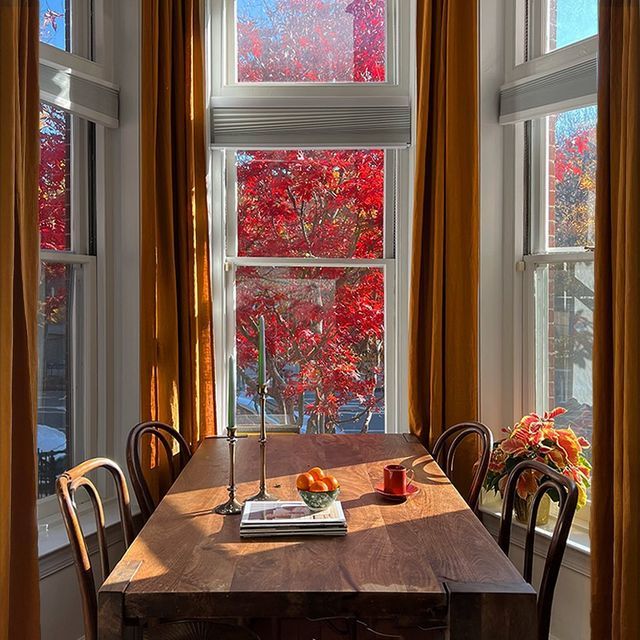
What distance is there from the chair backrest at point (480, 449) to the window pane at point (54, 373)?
4.85 feet

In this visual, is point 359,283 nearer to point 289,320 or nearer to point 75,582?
point 289,320

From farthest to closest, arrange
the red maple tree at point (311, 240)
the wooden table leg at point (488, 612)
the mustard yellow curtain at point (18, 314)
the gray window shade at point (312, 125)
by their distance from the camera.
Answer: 1. the red maple tree at point (311, 240)
2. the gray window shade at point (312, 125)
3. the mustard yellow curtain at point (18, 314)
4. the wooden table leg at point (488, 612)

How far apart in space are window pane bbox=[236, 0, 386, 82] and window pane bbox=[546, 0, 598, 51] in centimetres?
73

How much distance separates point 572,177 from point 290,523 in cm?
179

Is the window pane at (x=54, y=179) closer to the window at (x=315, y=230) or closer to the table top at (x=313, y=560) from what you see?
the window at (x=315, y=230)

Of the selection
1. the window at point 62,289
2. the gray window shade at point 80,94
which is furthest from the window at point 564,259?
the window at point 62,289

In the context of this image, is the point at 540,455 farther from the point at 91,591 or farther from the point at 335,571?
the point at 91,591

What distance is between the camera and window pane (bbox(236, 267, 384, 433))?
124 inches

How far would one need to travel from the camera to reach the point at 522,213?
2883mm

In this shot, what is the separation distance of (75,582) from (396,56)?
255cm

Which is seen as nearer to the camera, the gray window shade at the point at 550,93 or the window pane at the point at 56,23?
the gray window shade at the point at 550,93

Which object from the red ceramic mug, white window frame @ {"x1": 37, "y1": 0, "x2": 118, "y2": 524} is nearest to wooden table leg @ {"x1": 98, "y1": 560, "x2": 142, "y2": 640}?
the red ceramic mug

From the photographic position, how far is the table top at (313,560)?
1.39m

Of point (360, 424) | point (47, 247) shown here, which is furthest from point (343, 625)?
point (47, 247)
